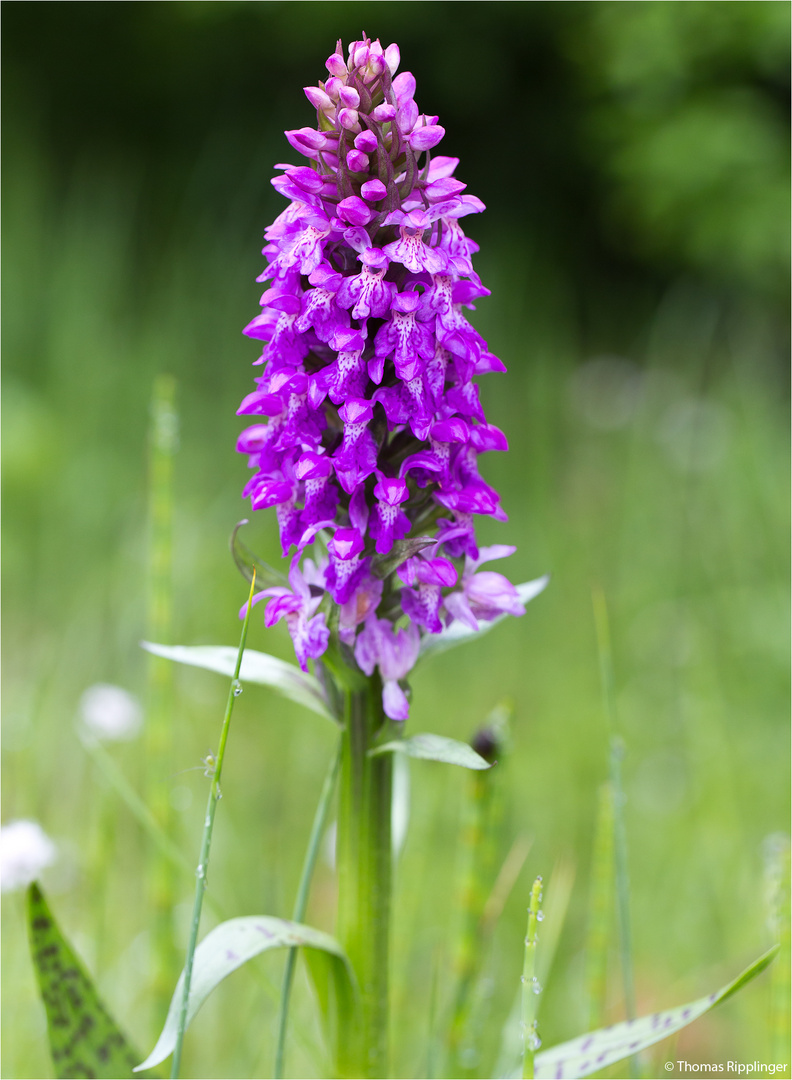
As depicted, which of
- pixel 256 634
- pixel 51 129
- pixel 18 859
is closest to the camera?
pixel 18 859

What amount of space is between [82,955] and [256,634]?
180 centimetres

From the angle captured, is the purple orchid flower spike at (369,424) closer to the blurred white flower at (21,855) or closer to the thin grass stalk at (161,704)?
the thin grass stalk at (161,704)

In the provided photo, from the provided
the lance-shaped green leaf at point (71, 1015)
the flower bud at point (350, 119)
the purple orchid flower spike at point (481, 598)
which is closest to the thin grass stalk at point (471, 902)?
the purple orchid flower spike at point (481, 598)

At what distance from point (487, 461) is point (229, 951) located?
15.2 ft

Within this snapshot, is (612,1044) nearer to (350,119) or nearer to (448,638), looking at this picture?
(448,638)

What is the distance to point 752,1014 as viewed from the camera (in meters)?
2.34

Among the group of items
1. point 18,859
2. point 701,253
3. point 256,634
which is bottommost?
point 18,859

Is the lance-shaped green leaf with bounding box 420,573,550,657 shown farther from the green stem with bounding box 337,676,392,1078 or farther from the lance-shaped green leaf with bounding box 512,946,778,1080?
the lance-shaped green leaf with bounding box 512,946,778,1080

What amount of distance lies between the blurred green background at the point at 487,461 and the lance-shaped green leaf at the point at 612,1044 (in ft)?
0.86

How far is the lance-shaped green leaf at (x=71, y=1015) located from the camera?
4.02 ft

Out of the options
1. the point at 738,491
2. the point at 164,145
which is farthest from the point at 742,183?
the point at 164,145

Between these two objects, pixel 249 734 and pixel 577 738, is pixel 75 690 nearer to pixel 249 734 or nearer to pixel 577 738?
pixel 249 734

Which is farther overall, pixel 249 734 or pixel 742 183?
pixel 742 183

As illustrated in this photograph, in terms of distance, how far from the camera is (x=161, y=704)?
5.64 feet
